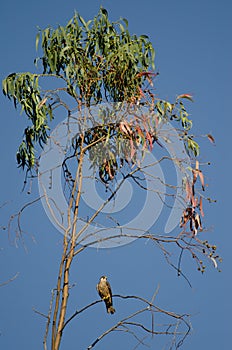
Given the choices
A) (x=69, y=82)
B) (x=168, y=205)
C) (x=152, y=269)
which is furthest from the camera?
(x=152, y=269)

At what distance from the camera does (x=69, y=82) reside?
4379 mm

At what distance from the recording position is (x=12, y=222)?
4.12 meters

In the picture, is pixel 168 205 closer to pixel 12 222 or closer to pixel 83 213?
pixel 83 213

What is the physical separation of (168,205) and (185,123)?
2.32ft

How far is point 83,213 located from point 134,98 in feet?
2.67

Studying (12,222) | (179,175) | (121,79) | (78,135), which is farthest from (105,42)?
(12,222)

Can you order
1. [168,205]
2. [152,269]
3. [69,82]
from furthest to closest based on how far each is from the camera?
[152,269] → [69,82] → [168,205]

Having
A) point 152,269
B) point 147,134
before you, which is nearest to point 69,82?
point 147,134

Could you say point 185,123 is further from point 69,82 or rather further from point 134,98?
point 69,82

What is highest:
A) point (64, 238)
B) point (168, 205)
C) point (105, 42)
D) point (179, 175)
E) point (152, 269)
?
point (152, 269)

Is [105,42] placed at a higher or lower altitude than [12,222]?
higher

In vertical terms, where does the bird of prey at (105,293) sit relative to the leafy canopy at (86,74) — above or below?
below

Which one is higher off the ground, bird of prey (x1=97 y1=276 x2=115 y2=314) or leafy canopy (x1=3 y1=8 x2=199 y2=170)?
leafy canopy (x1=3 y1=8 x2=199 y2=170)

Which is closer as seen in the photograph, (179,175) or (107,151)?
(179,175)
